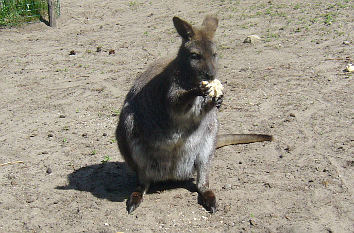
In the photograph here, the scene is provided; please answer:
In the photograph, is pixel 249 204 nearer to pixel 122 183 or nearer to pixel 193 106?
pixel 193 106

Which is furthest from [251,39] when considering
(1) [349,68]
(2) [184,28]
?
(2) [184,28]

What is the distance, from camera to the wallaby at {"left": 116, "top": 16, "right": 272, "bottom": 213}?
11.6 feet

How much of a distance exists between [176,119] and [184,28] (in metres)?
0.67

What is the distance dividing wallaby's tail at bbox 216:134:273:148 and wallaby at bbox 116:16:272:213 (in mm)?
549

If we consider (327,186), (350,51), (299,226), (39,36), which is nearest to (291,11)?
(350,51)

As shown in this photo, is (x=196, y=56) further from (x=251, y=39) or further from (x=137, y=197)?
(x=251, y=39)

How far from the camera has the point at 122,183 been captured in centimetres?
421

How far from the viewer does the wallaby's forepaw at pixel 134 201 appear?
12.2 feet

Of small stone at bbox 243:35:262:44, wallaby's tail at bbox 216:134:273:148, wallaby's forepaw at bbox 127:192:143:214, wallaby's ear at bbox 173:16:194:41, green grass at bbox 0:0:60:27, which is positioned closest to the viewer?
→ wallaby's ear at bbox 173:16:194:41

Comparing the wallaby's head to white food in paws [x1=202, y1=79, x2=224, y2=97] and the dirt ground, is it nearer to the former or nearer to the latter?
white food in paws [x1=202, y1=79, x2=224, y2=97]

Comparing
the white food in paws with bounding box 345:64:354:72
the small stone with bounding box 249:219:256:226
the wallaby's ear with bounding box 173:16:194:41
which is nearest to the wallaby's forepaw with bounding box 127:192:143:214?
the small stone with bounding box 249:219:256:226

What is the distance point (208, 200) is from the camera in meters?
3.71

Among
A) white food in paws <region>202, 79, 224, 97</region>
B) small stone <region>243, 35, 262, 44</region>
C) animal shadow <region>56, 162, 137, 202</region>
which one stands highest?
white food in paws <region>202, 79, 224, 97</region>


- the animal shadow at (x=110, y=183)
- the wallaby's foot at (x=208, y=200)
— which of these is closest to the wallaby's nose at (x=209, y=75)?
the wallaby's foot at (x=208, y=200)
